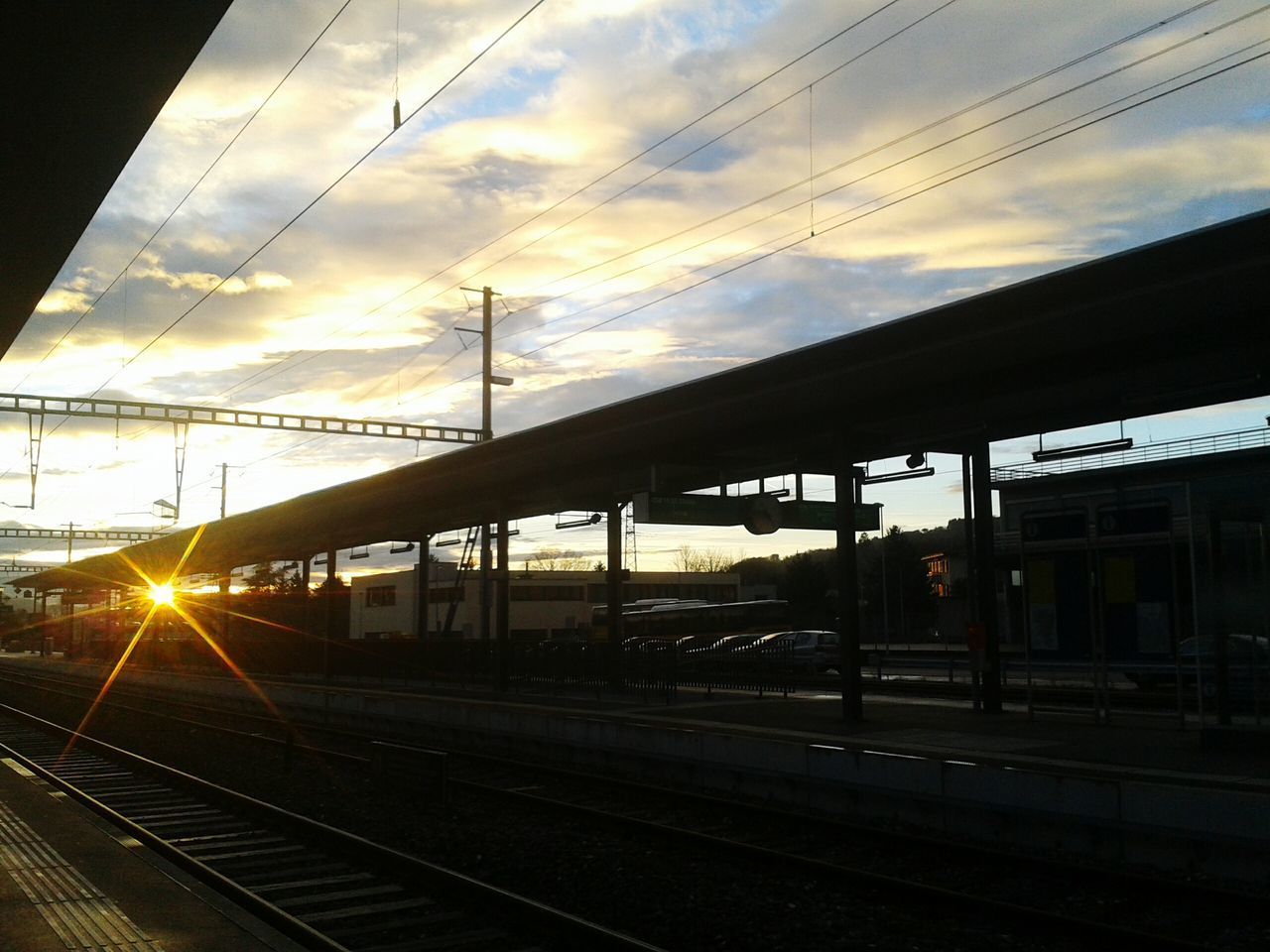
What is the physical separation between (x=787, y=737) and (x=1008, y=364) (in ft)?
18.2

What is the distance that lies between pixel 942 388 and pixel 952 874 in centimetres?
778

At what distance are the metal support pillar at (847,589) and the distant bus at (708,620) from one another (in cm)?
3566

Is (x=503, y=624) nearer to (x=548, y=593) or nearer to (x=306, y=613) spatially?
(x=306, y=613)

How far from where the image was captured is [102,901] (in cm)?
721

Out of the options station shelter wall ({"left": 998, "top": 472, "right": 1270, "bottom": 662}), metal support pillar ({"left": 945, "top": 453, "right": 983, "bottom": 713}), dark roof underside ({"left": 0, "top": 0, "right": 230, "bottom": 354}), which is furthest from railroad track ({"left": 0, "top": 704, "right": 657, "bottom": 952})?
metal support pillar ({"left": 945, "top": 453, "right": 983, "bottom": 713})

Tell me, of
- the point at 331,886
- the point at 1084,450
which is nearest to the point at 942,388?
the point at 1084,450

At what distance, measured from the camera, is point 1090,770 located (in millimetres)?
11125

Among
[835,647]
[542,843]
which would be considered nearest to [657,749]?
[542,843]

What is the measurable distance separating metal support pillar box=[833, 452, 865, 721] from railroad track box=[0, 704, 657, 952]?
28.7 feet

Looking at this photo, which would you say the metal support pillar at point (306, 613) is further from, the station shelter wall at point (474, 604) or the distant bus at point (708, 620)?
the station shelter wall at point (474, 604)

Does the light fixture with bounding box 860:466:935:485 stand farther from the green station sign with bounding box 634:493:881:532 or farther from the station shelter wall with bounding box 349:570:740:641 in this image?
the station shelter wall with bounding box 349:570:740:641

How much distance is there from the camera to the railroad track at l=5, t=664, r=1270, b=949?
7254 millimetres

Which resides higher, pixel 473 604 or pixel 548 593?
pixel 548 593

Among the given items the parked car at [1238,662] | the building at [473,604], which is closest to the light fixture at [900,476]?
the parked car at [1238,662]
